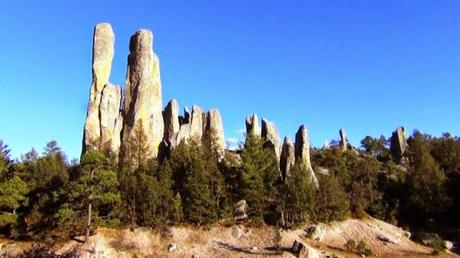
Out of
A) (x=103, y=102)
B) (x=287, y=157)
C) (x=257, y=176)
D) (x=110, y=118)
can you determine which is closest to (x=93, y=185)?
(x=110, y=118)

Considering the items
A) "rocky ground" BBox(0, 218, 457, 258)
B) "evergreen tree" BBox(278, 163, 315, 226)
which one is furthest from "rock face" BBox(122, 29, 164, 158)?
"evergreen tree" BBox(278, 163, 315, 226)

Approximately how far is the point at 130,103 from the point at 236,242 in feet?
88.5

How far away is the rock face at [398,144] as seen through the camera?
4075 inches

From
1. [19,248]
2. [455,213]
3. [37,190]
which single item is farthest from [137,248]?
[455,213]

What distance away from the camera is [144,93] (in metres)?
70.1

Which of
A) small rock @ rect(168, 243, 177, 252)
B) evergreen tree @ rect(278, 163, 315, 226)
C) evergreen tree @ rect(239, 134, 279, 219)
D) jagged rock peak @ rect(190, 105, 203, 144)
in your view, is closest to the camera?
small rock @ rect(168, 243, 177, 252)

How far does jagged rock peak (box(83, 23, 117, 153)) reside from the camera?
216 ft

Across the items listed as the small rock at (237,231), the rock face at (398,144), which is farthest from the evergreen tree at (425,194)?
the rock face at (398,144)

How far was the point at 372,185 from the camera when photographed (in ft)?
248

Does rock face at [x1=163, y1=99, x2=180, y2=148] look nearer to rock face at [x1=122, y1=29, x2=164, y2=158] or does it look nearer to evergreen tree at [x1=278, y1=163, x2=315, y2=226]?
rock face at [x1=122, y1=29, x2=164, y2=158]

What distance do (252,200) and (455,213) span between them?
30.2 meters

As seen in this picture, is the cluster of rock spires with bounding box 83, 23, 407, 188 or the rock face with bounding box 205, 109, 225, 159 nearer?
the cluster of rock spires with bounding box 83, 23, 407, 188

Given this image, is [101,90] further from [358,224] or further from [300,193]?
[358,224]

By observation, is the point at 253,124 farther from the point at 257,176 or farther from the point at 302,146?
the point at 257,176
